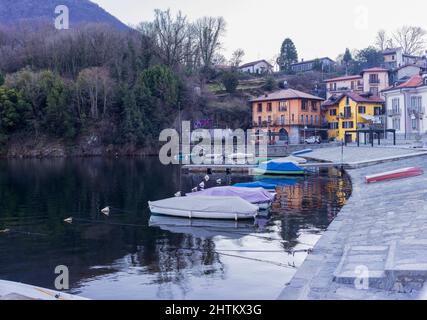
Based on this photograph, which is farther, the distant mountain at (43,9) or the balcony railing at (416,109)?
the distant mountain at (43,9)

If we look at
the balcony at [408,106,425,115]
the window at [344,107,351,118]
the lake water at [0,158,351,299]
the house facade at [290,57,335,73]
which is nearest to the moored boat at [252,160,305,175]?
the lake water at [0,158,351,299]

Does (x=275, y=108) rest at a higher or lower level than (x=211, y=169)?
higher

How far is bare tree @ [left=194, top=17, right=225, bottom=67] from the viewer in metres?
118

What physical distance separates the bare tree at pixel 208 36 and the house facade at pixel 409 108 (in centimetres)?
5445

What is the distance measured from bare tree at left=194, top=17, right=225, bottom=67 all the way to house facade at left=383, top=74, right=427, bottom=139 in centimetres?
5445

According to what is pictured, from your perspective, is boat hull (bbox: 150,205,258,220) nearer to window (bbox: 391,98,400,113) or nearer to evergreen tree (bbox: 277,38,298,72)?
window (bbox: 391,98,400,113)

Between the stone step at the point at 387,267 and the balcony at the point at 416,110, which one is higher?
the balcony at the point at 416,110

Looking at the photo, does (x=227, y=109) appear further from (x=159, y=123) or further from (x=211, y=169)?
(x=211, y=169)

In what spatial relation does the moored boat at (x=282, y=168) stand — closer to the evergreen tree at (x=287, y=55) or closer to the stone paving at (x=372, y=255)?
the stone paving at (x=372, y=255)

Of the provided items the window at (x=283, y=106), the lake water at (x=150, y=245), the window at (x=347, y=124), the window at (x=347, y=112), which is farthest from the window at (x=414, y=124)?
the lake water at (x=150, y=245)

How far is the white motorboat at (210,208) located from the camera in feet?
81.0

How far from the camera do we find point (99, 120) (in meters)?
93.9
